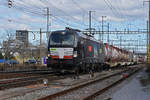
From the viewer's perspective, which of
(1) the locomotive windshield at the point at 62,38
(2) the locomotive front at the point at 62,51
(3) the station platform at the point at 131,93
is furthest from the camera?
(1) the locomotive windshield at the point at 62,38

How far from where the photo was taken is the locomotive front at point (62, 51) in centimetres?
1941

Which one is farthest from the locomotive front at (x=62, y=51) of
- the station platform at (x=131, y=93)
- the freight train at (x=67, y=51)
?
the station platform at (x=131, y=93)

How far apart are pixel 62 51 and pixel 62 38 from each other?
1165 mm

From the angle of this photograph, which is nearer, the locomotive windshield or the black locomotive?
the black locomotive

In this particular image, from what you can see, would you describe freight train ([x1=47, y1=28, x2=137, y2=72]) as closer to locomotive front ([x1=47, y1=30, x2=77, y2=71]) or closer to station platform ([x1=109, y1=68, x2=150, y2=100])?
locomotive front ([x1=47, y1=30, x2=77, y2=71])

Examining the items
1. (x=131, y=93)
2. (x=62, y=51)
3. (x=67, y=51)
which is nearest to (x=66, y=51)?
(x=67, y=51)

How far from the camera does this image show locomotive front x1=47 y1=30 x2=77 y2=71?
19.4 m

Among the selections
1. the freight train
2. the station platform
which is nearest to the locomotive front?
the freight train

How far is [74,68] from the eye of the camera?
19703 millimetres

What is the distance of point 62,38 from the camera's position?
792 inches

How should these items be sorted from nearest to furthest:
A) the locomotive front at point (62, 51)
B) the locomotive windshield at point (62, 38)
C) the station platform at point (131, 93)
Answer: the station platform at point (131, 93) < the locomotive front at point (62, 51) < the locomotive windshield at point (62, 38)

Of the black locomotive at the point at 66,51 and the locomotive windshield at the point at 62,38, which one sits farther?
the locomotive windshield at the point at 62,38

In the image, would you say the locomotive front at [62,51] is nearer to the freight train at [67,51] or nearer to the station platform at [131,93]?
the freight train at [67,51]

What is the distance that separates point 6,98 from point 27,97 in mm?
920
